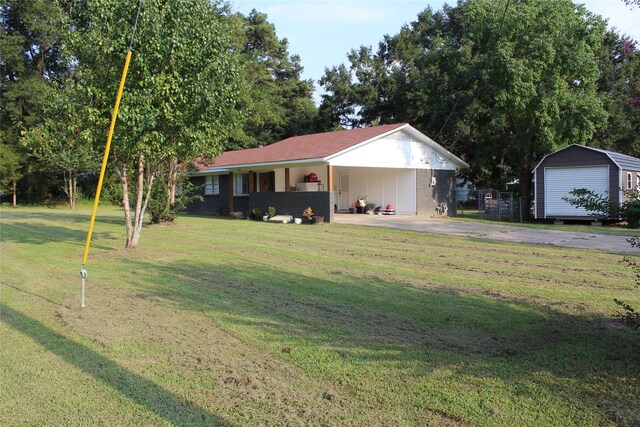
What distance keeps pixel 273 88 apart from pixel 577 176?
27606mm

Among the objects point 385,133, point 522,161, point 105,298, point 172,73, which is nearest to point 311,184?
point 385,133

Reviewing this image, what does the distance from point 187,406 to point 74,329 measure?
281cm

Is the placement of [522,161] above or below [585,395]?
above

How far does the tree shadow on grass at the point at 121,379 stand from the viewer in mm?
3938

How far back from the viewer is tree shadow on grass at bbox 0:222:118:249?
608 inches

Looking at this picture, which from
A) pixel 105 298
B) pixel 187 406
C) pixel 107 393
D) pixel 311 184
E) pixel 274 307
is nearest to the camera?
pixel 187 406

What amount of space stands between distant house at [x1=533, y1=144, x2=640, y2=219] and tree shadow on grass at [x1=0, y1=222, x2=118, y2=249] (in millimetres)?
18195

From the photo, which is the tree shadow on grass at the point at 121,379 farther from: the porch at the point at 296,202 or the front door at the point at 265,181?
the front door at the point at 265,181

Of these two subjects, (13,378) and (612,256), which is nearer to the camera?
(13,378)

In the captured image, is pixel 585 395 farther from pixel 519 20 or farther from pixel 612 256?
pixel 519 20

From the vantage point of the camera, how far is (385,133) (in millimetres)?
24344

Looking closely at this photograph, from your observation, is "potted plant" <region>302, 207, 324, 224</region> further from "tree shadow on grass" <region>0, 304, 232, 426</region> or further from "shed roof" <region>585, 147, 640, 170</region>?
"tree shadow on grass" <region>0, 304, 232, 426</region>

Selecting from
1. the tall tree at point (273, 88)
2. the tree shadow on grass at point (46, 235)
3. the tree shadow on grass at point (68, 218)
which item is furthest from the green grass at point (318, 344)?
the tall tree at point (273, 88)

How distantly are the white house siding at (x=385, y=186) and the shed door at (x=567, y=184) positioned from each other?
622cm
